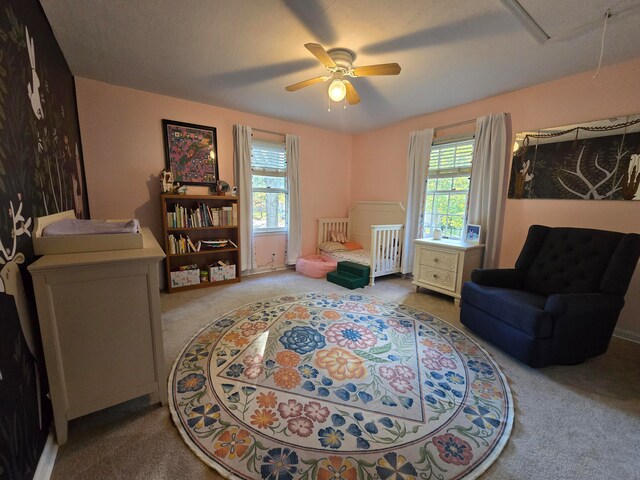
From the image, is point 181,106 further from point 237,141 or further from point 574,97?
point 574,97

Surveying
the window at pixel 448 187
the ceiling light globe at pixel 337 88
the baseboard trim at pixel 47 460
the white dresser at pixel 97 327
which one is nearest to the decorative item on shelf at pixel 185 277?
the white dresser at pixel 97 327

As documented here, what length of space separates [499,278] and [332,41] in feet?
8.20

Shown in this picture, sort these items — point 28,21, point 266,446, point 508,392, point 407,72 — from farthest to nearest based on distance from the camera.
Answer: point 407,72
point 508,392
point 28,21
point 266,446

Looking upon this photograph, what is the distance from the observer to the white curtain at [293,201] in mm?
4152

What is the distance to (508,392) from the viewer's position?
1.64 metres

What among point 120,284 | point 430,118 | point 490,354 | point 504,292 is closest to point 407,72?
point 430,118

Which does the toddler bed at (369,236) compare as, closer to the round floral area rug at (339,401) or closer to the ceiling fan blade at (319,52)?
the round floral area rug at (339,401)

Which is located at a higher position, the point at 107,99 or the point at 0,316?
the point at 107,99

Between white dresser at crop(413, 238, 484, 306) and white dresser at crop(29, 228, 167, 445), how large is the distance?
9.49ft

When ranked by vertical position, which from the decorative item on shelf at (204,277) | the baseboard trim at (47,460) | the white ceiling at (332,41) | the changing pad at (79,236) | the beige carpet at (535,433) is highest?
the white ceiling at (332,41)

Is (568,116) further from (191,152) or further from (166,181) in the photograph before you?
(166,181)

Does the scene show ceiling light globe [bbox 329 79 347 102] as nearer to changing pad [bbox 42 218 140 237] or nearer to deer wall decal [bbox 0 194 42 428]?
changing pad [bbox 42 218 140 237]

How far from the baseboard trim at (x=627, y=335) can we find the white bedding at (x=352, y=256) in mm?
2513

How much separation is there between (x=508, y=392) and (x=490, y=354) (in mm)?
440
